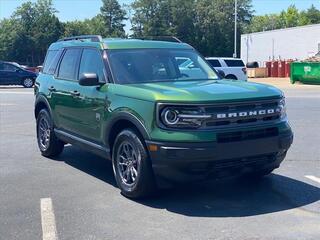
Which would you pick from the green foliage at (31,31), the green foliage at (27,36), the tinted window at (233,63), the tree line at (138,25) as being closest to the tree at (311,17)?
the tree line at (138,25)

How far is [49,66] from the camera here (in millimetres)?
8773

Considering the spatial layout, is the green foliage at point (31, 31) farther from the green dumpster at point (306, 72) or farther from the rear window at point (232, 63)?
the rear window at point (232, 63)

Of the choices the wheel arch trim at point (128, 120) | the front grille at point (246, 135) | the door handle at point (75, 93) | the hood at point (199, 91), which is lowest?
the front grille at point (246, 135)

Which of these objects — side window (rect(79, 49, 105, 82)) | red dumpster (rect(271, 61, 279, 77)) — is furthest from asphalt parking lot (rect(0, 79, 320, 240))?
red dumpster (rect(271, 61, 279, 77))

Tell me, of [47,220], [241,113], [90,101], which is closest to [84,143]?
[90,101]

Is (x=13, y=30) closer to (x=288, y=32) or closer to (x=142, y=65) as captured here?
(x=288, y=32)

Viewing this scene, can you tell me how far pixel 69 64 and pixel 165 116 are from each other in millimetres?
2916

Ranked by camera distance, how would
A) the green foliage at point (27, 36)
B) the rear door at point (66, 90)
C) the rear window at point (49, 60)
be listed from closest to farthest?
1. the rear door at point (66, 90)
2. the rear window at point (49, 60)
3. the green foliage at point (27, 36)

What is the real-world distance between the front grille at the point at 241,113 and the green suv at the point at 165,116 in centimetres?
1

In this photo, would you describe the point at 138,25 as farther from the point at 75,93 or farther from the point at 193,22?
the point at 75,93

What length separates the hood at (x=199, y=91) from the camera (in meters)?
5.57

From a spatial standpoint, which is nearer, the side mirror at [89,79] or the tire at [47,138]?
the side mirror at [89,79]

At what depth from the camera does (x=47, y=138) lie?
8680mm

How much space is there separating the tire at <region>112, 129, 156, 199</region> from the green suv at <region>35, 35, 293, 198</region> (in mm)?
11
